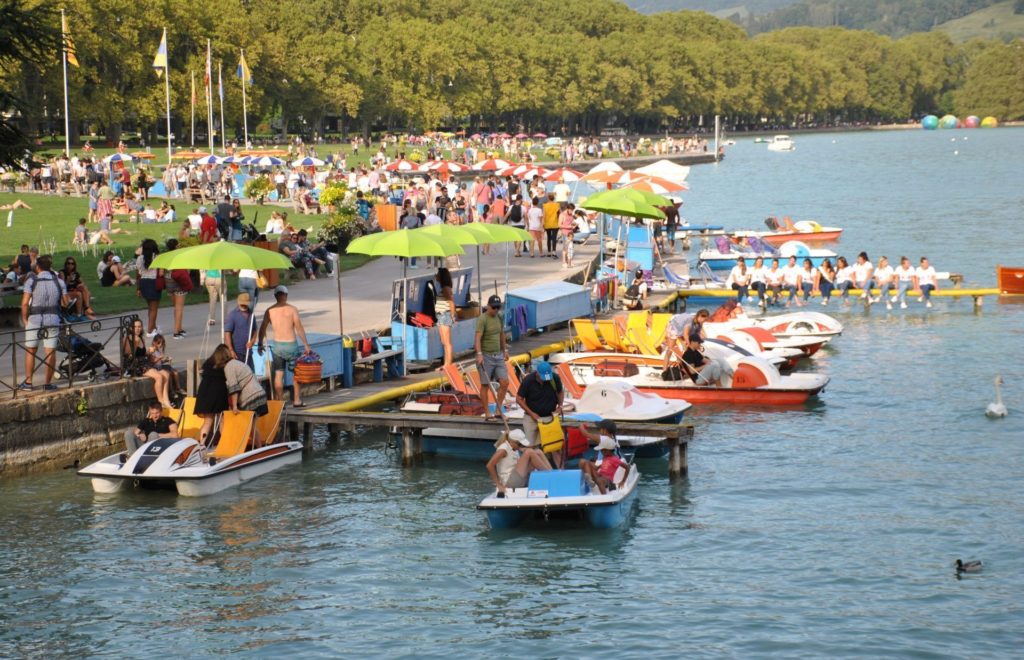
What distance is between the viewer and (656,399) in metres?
21.8

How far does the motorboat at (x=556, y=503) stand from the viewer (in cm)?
1706

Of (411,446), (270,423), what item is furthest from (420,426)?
(270,423)

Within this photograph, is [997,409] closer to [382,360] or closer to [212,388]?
[382,360]

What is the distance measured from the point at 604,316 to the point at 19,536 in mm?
16210

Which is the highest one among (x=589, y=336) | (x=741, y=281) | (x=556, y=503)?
(x=741, y=281)

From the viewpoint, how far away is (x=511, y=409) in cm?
2102

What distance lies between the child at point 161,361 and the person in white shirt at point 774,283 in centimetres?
1856

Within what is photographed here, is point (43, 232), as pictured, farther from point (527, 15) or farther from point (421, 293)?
point (527, 15)

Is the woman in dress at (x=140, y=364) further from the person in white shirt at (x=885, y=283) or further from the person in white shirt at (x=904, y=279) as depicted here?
the person in white shirt at (x=904, y=279)

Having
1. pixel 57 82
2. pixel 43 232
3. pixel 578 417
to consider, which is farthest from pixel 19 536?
pixel 57 82

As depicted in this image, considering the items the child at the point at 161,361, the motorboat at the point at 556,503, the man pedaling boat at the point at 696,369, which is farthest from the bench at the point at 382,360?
the motorboat at the point at 556,503

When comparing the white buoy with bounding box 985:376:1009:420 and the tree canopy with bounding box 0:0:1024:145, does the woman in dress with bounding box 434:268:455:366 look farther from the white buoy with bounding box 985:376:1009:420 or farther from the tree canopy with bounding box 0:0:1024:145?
the white buoy with bounding box 985:376:1009:420

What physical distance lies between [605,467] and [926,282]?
20.9 metres

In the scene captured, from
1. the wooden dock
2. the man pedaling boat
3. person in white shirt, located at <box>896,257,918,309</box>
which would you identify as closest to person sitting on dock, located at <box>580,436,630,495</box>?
the wooden dock
